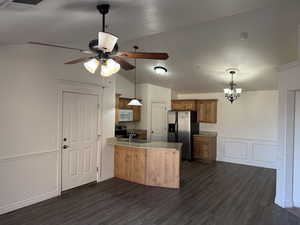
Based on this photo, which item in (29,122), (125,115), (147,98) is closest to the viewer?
(29,122)

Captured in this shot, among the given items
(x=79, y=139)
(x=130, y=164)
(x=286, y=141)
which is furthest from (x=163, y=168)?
(x=286, y=141)

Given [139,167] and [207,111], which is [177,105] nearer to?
[207,111]

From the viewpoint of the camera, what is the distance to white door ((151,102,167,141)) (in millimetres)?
7025

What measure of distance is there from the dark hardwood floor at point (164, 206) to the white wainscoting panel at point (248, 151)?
1.39 meters

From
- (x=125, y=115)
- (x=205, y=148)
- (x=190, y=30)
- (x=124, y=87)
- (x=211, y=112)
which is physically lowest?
(x=205, y=148)

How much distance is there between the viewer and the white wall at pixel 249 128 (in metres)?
6.06

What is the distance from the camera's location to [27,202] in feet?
11.3

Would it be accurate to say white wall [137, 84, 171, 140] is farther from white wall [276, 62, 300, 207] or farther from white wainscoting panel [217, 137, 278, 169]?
white wall [276, 62, 300, 207]

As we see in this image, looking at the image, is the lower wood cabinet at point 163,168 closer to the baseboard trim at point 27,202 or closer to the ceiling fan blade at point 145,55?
the baseboard trim at point 27,202

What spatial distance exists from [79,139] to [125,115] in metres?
2.09

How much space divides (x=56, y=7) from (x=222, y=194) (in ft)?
13.4

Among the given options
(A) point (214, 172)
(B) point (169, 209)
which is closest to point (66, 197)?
(B) point (169, 209)

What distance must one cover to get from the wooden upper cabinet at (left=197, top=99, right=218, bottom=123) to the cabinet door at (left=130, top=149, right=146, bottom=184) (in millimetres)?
3286

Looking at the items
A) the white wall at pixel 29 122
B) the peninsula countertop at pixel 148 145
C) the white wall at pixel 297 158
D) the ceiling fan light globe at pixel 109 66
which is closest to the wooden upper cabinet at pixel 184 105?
the peninsula countertop at pixel 148 145
